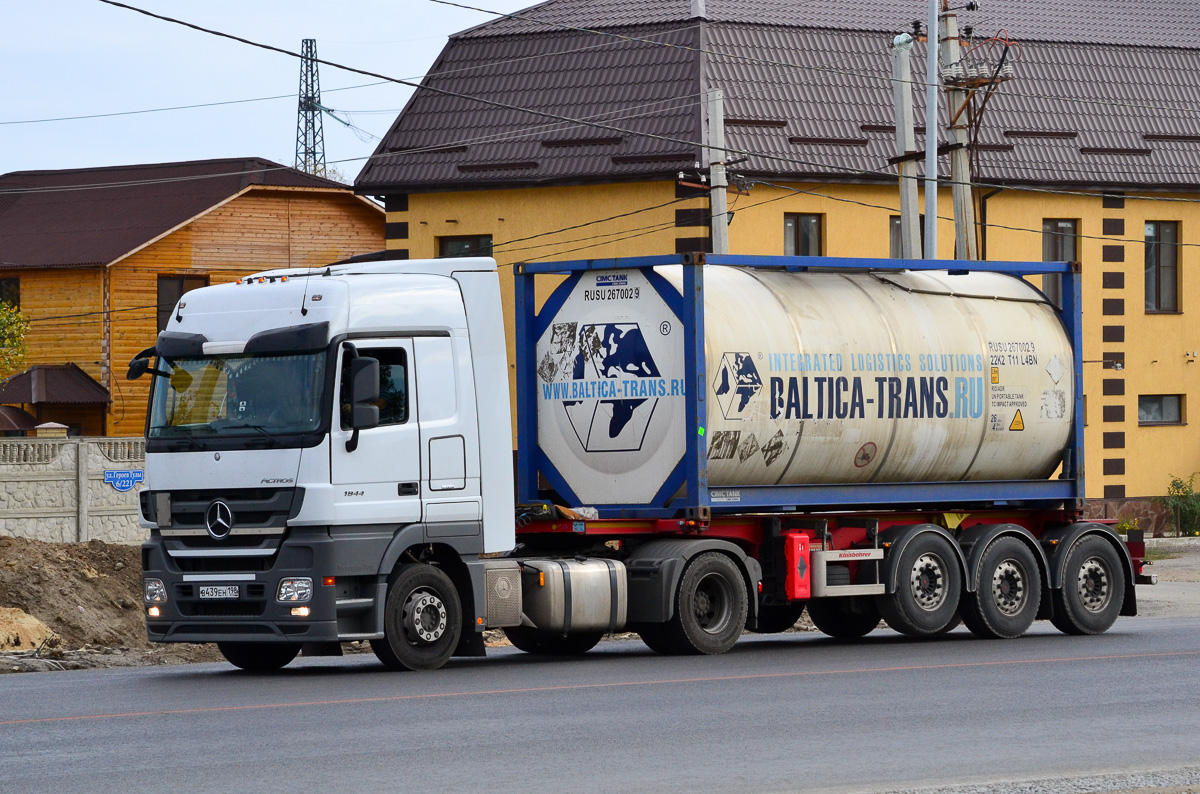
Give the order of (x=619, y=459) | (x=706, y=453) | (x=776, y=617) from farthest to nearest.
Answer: (x=776, y=617), (x=619, y=459), (x=706, y=453)

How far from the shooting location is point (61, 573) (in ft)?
82.9

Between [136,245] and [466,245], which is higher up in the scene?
[136,245]

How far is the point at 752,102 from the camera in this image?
33.6 meters

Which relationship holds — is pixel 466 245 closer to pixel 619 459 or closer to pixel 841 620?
pixel 841 620

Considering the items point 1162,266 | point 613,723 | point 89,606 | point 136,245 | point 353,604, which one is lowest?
point 89,606

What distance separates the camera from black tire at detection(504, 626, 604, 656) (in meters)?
16.8

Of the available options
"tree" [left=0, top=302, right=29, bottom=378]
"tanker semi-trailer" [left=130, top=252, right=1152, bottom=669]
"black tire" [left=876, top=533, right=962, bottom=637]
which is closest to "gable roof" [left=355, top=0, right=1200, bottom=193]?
"tree" [left=0, top=302, right=29, bottom=378]

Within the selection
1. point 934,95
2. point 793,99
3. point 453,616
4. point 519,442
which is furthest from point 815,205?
point 453,616

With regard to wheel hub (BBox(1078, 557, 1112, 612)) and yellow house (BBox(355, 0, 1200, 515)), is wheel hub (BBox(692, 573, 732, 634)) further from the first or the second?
yellow house (BBox(355, 0, 1200, 515))

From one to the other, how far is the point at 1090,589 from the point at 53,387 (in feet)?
108

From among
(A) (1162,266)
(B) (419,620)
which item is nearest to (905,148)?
(A) (1162,266)

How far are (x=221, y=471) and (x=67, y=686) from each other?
6.82 ft

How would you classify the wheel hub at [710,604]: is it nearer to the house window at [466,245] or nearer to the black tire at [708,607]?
the black tire at [708,607]

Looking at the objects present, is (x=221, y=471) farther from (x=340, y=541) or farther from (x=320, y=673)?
(x=320, y=673)
